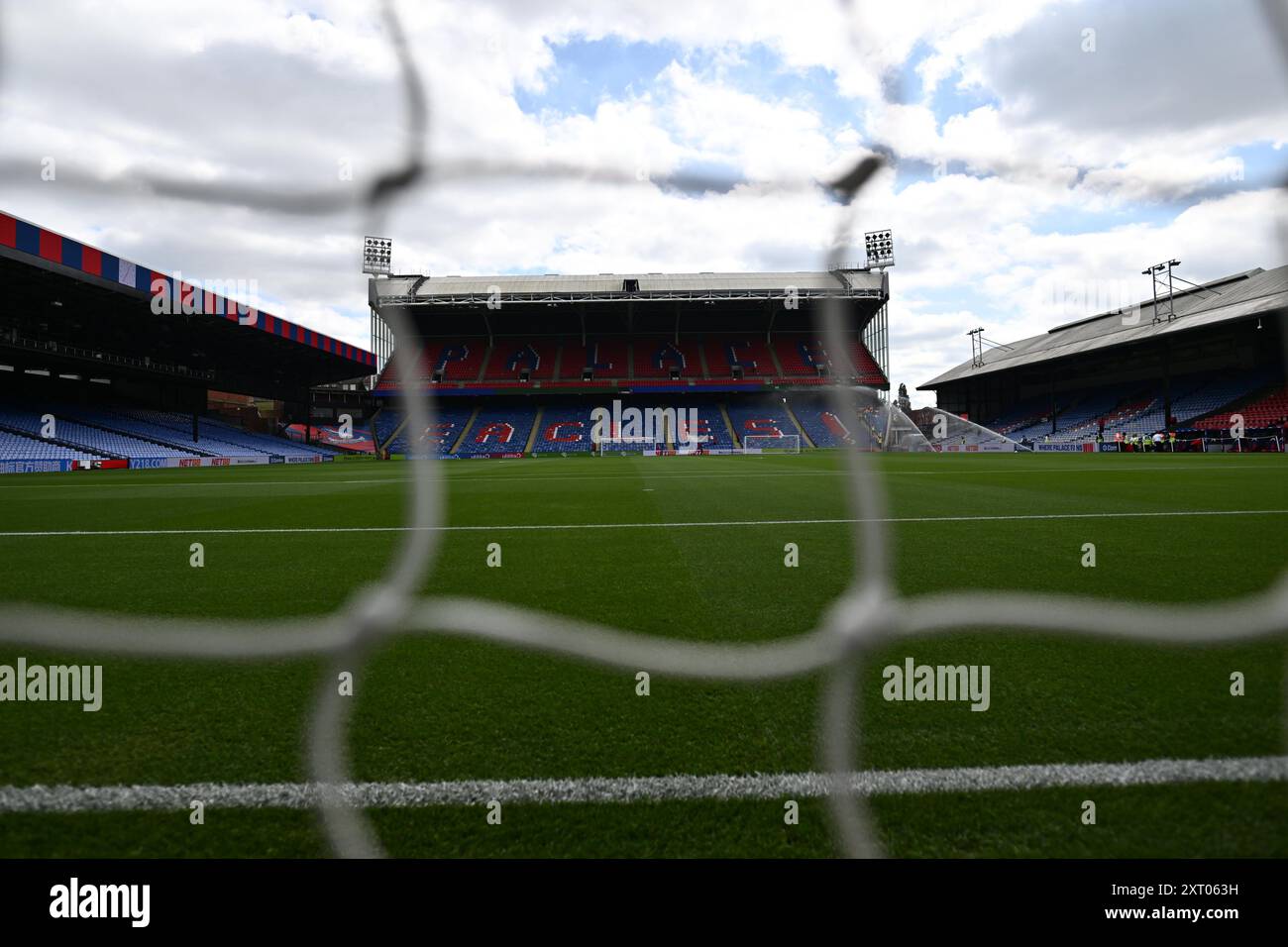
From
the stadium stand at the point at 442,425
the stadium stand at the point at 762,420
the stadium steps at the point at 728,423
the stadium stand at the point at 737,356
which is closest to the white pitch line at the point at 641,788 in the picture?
the stadium stand at the point at 442,425

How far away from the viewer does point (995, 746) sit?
54.8 inches

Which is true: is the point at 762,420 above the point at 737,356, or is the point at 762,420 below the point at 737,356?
below

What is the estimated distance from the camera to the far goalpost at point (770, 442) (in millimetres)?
31266

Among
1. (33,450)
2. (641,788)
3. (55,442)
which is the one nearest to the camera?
(641,788)

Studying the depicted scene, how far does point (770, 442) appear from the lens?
106 feet

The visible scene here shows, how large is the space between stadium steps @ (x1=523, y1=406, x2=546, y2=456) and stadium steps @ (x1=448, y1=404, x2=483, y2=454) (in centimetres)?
345

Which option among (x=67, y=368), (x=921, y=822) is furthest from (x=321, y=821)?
(x=67, y=368)

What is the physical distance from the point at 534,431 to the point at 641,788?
1304 inches

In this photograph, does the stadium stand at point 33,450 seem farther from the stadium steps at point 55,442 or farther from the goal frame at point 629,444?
the goal frame at point 629,444

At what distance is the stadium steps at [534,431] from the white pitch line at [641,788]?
31.0m

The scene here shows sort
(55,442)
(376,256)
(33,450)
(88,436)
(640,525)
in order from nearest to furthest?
(376,256)
(640,525)
(33,450)
(55,442)
(88,436)

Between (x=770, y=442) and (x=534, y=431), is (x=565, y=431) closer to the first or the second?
(x=534, y=431)

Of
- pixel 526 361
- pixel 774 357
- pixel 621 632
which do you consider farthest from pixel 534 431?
pixel 621 632
